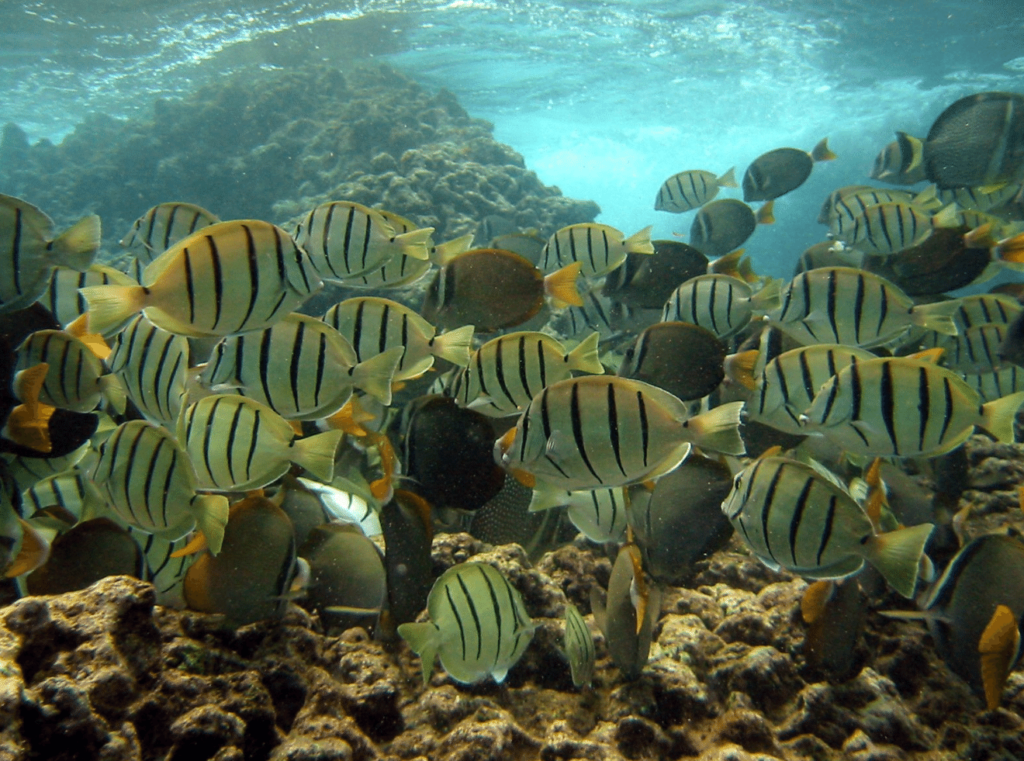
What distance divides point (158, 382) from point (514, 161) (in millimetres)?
15786

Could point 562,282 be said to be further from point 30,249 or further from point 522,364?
point 30,249

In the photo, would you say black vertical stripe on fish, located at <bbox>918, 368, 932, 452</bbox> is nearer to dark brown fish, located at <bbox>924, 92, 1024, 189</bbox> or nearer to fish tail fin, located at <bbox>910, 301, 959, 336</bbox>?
fish tail fin, located at <bbox>910, 301, 959, 336</bbox>

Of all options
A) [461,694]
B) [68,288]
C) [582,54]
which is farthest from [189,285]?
[582,54]

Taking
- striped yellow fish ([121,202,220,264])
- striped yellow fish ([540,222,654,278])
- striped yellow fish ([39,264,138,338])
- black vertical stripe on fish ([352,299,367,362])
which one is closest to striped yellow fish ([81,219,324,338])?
black vertical stripe on fish ([352,299,367,362])

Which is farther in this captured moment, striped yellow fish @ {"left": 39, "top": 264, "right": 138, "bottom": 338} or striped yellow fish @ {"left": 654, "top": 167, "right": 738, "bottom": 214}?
striped yellow fish @ {"left": 654, "top": 167, "right": 738, "bottom": 214}

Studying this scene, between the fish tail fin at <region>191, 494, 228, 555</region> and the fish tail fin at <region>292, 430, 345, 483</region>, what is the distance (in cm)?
29

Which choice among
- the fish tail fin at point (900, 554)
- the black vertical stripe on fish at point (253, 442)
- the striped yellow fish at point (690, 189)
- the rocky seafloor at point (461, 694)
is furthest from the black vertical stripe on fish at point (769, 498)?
the striped yellow fish at point (690, 189)

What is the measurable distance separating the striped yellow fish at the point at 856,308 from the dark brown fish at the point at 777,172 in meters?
3.31

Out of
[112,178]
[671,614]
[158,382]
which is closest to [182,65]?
[112,178]

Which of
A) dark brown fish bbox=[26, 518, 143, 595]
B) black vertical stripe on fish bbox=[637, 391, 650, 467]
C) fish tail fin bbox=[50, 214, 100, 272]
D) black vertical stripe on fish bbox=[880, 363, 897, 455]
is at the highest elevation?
fish tail fin bbox=[50, 214, 100, 272]

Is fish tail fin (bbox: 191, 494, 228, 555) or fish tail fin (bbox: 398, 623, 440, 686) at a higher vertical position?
fish tail fin (bbox: 191, 494, 228, 555)

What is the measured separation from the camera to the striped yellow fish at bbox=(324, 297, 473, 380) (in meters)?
2.64

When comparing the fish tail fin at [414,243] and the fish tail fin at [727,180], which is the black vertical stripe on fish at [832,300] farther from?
the fish tail fin at [727,180]

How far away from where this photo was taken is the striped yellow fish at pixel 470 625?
196 centimetres
